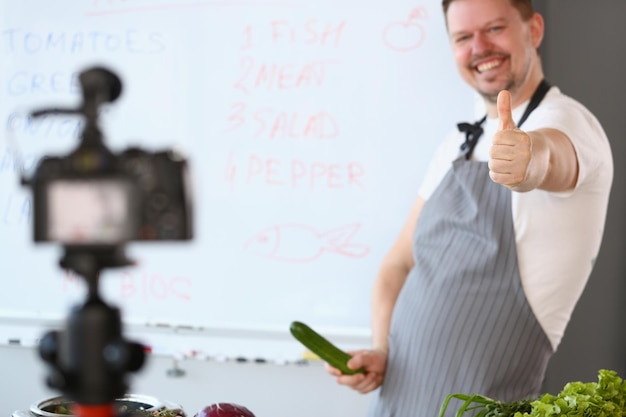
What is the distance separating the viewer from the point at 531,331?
1493 mm

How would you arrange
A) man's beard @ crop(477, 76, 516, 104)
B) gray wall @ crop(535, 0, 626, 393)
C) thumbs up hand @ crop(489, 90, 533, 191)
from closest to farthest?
thumbs up hand @ crop(489, 90, 533, 191) < man's beard @ crop(477, 76, 516, 104) < gray wall @ crop(535, 0, 626, 393)

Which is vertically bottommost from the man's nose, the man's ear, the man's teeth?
the man's teeth

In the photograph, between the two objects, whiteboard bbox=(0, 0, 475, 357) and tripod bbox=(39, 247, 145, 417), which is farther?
whiteboard bbox=(0, 0, 475, 357)

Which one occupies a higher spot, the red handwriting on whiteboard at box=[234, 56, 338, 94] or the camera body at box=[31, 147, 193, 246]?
the red handwriting on whiteboard at box=[234, 56, 338, 94]

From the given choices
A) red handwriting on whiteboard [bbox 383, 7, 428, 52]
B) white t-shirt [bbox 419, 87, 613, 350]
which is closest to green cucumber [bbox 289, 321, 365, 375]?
white t-shirt [bbox 419, 87, 613, 350]

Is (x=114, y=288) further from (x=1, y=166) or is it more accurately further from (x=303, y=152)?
(x=303, y=152)

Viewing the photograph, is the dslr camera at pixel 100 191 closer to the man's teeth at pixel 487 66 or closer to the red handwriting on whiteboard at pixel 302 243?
the man's teeth at pixel 487 66

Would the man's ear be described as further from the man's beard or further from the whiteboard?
the whiteboard

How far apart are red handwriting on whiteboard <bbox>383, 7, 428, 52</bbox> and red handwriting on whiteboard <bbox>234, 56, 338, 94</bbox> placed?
0.50ft

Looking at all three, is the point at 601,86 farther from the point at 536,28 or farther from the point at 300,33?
the point at 300,33

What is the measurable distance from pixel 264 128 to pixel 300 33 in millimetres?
261

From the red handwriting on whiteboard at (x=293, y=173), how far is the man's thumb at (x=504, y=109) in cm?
86

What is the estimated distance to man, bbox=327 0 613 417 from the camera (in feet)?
4.80

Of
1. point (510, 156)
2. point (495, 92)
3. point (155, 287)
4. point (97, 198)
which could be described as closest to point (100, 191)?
point (97, 198)
